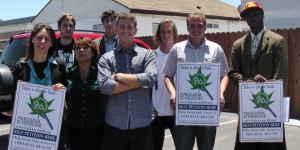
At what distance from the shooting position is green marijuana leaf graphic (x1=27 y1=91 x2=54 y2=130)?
374 cm

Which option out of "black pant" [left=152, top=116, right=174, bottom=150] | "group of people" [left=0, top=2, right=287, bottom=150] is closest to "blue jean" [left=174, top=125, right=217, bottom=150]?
"group of people" [left=0, top=2, right=287, bottom=150]

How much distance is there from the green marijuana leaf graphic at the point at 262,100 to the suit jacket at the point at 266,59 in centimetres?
21

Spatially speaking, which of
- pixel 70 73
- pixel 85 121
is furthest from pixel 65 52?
pixel 85 121

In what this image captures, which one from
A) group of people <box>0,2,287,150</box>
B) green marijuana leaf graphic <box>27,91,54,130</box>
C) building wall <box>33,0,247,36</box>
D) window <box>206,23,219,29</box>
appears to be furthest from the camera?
window <box>206,23,219,29</box>

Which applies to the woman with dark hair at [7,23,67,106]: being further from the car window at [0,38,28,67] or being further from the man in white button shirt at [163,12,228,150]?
the car window at [0,38,28,67]

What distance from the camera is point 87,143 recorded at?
420cm

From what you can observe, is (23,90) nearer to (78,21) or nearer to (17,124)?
(17,124)

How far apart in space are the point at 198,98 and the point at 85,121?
1205 mm

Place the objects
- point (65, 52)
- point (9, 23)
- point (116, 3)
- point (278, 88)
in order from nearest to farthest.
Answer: point (278, 88)
point (65, 52)
point (116, 3)
point (9, 23)

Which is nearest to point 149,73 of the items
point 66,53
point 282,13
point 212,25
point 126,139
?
point 126,139

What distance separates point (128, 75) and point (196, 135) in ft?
3.63

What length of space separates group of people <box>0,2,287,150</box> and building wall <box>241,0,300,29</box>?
1274 cm

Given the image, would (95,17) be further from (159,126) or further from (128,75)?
(128,75)

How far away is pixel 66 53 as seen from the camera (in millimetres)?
4902
